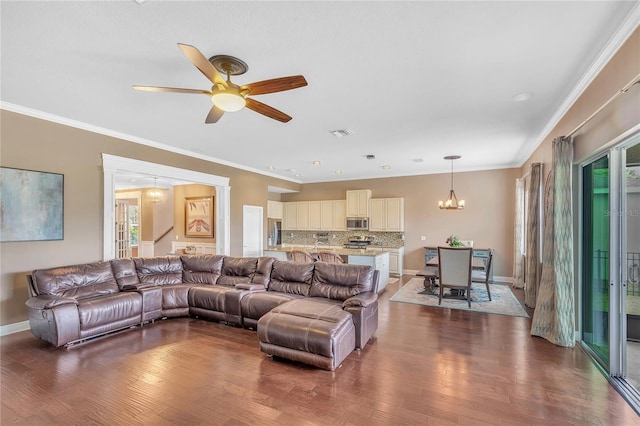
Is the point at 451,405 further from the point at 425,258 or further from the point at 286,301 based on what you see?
the point at 425,258

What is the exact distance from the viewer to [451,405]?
2.45 metres

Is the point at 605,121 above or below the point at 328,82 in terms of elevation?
below

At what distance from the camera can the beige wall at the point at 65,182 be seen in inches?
154

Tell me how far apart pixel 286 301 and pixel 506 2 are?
371 centimetres

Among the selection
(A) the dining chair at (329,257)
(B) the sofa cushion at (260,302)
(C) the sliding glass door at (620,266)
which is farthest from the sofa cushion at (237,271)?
(C) the sliding glass door at (620,266)

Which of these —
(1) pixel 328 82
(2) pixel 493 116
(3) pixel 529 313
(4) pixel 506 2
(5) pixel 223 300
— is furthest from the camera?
(3) pixel 529 313

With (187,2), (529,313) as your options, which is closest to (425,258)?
(529,313)

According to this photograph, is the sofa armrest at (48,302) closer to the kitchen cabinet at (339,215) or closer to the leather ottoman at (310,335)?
the leather ottoman at (310,335)

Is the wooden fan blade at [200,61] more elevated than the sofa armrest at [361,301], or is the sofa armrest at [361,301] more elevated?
the wooden fan blade at [200,61]

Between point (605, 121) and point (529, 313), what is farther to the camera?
point (529, 313)

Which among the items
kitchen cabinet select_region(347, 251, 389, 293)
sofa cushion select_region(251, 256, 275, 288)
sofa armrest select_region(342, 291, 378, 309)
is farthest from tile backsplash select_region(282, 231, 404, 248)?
sofa armrest select_region(342, 291, 378, 309)

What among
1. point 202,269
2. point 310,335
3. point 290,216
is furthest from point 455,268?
point 290,216

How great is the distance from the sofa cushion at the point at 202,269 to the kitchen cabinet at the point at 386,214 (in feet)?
16.5

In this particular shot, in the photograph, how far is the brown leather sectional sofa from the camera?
3.46 m
